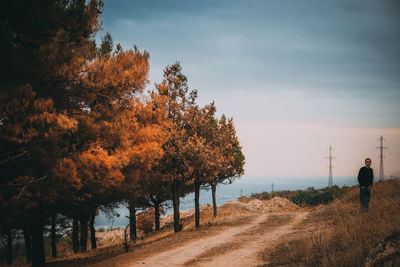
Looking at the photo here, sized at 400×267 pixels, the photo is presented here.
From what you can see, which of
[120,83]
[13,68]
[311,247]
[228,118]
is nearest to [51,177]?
[13,68]

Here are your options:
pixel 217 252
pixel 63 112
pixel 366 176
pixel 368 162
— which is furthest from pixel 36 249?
pixel 368 162

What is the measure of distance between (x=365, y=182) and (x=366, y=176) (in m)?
0.28

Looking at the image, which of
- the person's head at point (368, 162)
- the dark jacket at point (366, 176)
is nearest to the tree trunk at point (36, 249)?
the dark jacket at point (366, 176)

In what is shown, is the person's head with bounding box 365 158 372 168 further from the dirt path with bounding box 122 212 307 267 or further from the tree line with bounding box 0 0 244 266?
the tree line with bounding box 0 0 244 266

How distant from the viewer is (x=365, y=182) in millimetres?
11180

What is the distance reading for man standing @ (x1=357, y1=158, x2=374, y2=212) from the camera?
36.1ft

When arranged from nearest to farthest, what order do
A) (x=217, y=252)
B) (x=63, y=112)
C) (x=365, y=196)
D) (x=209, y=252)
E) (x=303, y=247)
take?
(x=303, y=247), (x=63, y=112), (x=217, y=252), (x=209, y=252), (x=365, y=196)

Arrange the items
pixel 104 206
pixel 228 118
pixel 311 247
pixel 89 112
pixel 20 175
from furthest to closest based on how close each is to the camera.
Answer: pixel 228 118 < pixel 104 206 < pixel 89 112 < pixel 20 175 < pixel 311 247

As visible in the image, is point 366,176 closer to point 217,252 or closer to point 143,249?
point 217,252

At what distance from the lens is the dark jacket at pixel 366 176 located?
A: 1116 centimetres

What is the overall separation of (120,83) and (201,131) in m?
7.42

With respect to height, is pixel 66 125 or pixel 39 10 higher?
pixel 39 10

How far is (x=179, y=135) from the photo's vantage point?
49.5 ft

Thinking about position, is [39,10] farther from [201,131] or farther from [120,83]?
[201,131]
